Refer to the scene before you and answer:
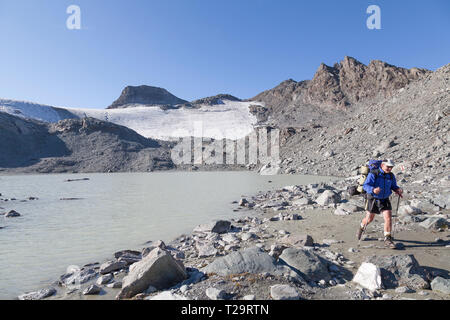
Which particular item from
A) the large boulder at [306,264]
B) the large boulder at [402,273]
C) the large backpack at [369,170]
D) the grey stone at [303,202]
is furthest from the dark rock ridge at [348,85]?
the large boulder at [306,264]

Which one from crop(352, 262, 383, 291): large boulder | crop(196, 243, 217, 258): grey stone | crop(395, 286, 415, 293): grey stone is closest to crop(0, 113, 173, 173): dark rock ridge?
crop(196, 243, 217, 258): grey stone

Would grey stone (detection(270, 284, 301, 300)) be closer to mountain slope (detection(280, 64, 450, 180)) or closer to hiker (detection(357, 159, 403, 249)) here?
hiker (detection(357, 159, 403, 249))

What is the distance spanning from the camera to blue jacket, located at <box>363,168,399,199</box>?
5668mm

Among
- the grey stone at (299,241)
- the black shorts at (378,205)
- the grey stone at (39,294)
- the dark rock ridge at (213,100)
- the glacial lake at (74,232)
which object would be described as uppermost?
the dark rock ridge at (213,100)

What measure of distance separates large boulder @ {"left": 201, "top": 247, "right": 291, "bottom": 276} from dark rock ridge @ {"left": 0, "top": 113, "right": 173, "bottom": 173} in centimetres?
5077

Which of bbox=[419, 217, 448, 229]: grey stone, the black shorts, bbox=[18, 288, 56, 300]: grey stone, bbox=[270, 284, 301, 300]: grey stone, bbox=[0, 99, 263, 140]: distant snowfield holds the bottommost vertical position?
bbox=[18, 288, 56, 300]: grey stone

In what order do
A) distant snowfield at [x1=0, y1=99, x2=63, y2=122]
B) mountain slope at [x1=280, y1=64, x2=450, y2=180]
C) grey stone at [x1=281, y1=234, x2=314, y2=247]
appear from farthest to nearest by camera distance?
distant snowfield at [x1=0, y1=99, x2=63, y2=122] < mountain slope at [x1=280, y1=64, x2=450, y2=180] < grey stone at [x1=281, y1=234, x2=314, y2=247]

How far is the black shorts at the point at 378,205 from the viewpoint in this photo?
18.4ft

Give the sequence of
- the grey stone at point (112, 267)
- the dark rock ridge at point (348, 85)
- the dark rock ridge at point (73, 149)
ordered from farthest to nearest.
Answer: the dark rock ridge at point (348, 85) < the dark rock ridge at point (73, 149) < the grey stone at point (112, 267)

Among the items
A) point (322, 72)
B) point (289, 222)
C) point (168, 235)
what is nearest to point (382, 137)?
point (289, 222)

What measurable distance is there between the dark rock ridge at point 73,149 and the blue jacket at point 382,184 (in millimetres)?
50471

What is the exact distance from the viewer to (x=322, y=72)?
87.9 m

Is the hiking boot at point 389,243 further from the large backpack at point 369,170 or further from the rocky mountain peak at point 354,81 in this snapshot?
the rocky mountain peak at point 354,81

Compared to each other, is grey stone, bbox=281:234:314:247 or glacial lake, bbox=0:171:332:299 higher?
grey stone, bbox=281:234:314:247
